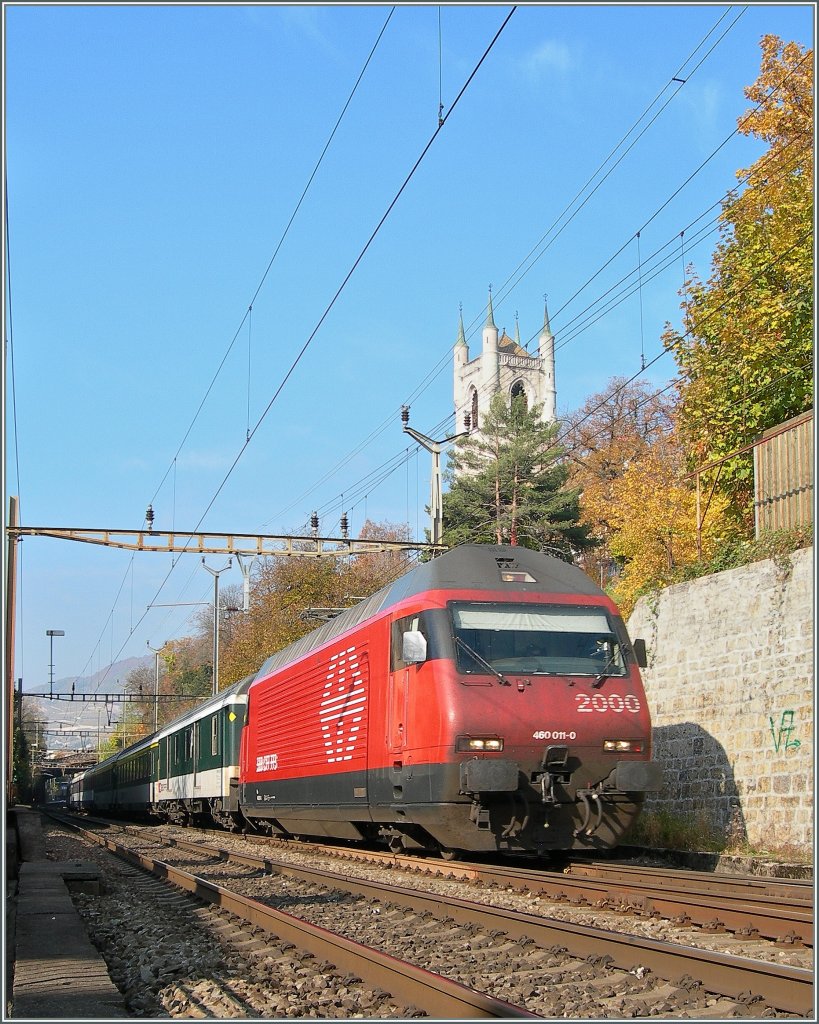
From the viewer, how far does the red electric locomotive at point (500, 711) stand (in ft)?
40.2

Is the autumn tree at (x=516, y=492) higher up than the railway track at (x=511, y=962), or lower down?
higher up

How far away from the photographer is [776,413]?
78.2ft

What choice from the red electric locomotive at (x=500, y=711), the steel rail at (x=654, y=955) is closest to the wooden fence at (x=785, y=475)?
the red electric locomotive at (x=500, y=711)

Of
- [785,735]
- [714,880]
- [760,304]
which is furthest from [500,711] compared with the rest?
[760,304]

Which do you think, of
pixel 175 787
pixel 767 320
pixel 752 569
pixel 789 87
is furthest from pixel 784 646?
pixel 175 787

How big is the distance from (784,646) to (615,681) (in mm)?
3169

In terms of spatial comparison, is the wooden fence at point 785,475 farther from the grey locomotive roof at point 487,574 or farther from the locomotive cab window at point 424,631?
the locomotive cab window at point 424,631

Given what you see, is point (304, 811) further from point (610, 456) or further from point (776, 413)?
point (610, 456)

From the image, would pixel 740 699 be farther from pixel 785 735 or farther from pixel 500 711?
pixel 500 711

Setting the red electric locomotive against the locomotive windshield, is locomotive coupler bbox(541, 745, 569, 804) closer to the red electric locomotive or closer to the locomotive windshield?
the red electric locomotive

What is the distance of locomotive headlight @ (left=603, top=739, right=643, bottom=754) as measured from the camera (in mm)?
12588

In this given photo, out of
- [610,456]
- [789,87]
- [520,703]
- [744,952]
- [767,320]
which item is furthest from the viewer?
[610,456]

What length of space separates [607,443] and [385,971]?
57.6 metres

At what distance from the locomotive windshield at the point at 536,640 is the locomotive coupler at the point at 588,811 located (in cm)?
130
